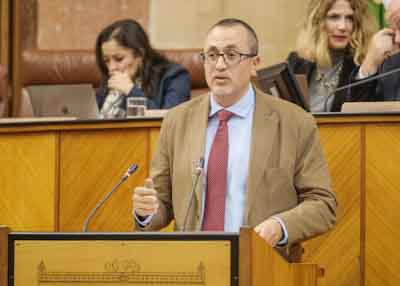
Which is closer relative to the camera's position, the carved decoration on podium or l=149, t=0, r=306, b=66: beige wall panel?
the carved decoration on podium

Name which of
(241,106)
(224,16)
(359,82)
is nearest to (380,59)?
(359,82)

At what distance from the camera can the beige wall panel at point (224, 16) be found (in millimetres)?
7777

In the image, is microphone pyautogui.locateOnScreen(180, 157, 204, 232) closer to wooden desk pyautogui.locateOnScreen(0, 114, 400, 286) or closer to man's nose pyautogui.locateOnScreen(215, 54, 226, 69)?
man's nose pyautogui.locateOnScreen(215, 54, 226, 69)

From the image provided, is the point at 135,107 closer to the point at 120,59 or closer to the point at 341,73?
the point at 120,59

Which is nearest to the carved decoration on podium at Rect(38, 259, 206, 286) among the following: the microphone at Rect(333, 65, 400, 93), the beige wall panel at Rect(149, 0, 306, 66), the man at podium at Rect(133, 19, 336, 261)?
the man at podium at Rect(133, 19, 336, 261)

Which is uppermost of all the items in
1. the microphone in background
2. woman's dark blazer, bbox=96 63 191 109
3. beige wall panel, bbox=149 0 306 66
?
beige wall panel, bbox=149 0 306 66

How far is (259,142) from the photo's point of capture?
4.23m

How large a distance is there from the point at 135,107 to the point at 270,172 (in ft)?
5.51

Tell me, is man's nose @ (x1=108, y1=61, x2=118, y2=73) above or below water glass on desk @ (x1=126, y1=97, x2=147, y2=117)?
above

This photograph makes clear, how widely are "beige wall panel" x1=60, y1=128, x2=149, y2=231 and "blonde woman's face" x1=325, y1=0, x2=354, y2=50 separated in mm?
1206

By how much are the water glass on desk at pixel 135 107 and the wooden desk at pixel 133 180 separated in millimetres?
386

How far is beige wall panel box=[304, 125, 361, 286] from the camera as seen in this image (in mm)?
4926

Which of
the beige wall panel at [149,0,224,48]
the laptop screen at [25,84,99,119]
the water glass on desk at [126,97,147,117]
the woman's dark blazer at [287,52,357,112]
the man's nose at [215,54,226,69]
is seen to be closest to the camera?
the man's nose at [215,54,226,69]

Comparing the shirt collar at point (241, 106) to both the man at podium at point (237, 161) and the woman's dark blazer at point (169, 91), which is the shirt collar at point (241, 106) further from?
the woman's dark blazer at point (169, 91)
